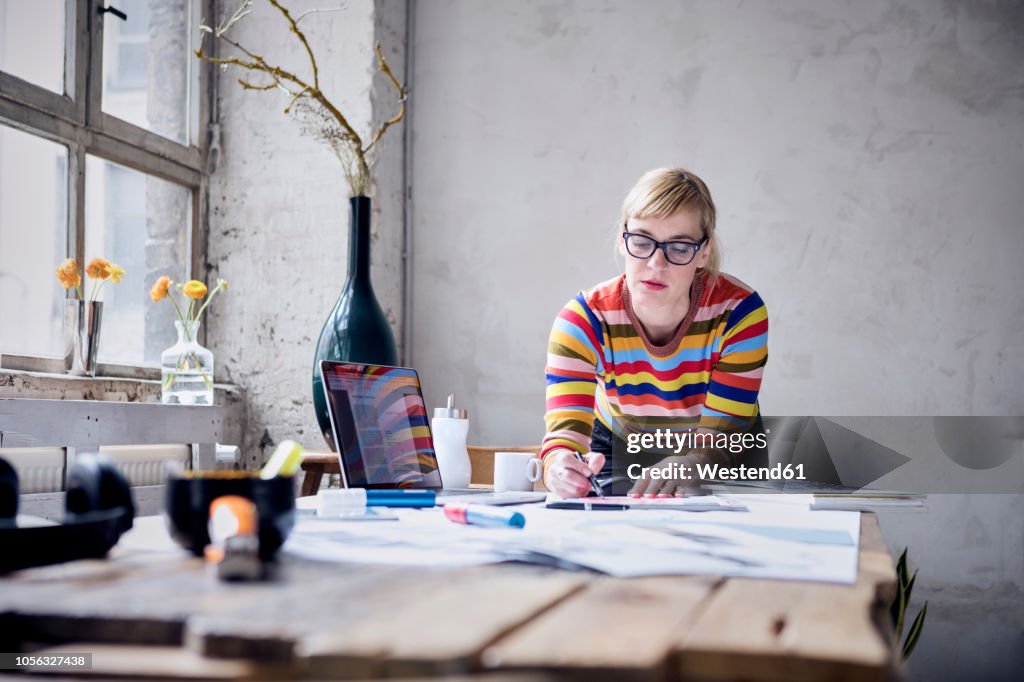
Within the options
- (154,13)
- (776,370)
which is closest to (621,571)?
(776,370)

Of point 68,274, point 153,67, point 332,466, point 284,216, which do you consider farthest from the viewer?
point 284,216

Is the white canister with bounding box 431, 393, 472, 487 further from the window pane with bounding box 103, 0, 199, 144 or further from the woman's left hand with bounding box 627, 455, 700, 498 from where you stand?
the window pane with bounding box 103, 0, 199, 144

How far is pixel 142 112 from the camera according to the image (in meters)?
3.01

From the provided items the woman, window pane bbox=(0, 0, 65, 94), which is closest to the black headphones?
the woman

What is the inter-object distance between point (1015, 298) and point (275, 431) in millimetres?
2428

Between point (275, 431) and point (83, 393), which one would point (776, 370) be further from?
point (83, 393)

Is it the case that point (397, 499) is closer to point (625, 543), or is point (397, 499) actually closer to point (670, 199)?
point (625, 543)

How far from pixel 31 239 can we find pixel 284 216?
0.87m

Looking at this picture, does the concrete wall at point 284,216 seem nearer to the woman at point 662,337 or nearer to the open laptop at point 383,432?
the woman at point 662,337

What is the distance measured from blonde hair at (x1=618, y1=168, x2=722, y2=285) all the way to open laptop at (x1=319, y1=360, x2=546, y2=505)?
Answer: 61 cm

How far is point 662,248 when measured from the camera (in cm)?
189

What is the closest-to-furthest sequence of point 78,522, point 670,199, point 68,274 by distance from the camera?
point 78,522 < point 670,199 < point 68,274

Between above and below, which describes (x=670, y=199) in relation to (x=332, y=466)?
above

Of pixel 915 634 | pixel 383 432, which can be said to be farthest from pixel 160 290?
pixel 915 634
